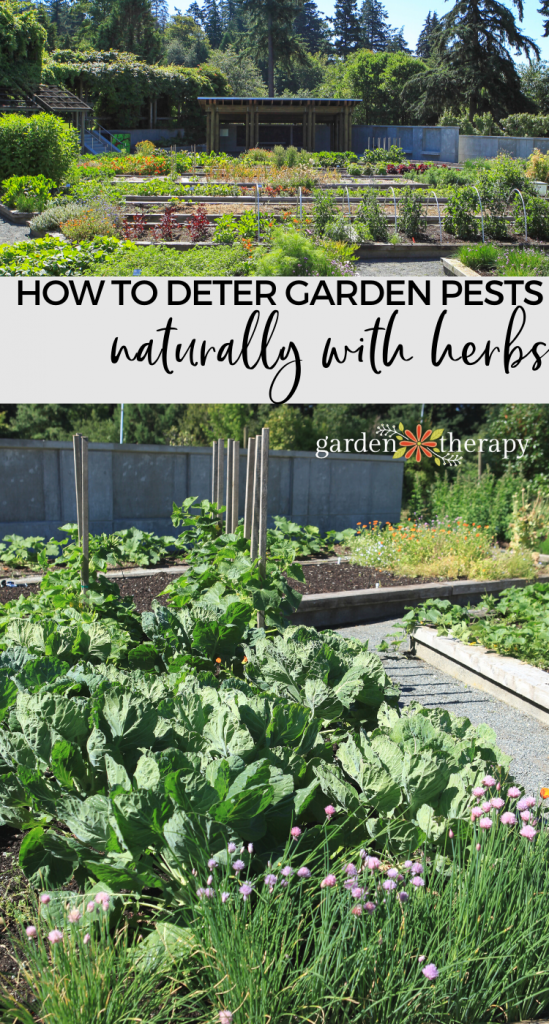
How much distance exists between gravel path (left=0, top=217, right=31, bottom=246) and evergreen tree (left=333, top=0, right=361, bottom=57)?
49287mm

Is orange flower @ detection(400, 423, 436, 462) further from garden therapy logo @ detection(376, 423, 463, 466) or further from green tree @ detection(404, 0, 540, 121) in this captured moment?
green tree @ detection(404, 0, 540, 121)

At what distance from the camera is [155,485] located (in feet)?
26.3

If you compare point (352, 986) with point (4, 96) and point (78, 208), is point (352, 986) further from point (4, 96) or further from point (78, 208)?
point (4, 96)

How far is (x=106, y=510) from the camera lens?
7820mm

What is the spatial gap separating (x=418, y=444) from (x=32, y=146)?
8728 millimetres

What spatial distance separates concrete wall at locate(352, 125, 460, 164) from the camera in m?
24.7

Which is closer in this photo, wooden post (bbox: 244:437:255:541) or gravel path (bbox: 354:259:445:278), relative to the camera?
wooden post (bbox: 244:437:255:541)

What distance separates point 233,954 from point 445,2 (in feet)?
124

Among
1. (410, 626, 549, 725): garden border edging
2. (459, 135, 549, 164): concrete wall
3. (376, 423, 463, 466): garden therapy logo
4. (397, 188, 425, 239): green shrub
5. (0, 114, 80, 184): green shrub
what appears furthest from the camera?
(459, 135, 549, 164): concrete wall

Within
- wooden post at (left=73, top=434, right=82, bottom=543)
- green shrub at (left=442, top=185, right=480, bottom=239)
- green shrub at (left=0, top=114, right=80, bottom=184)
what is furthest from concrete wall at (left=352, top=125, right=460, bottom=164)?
wooden post at (left=73, top=434, right=82, bottom=543)

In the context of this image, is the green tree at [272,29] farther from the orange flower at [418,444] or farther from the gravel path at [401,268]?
the orange flower at [418,444]

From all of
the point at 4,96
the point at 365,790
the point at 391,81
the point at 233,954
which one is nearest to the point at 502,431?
the point at 365,790

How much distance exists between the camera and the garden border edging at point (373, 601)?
18.3ft

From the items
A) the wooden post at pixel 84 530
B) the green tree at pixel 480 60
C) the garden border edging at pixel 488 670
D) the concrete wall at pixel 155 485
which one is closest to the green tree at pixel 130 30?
the green tree at pixel 480 60
